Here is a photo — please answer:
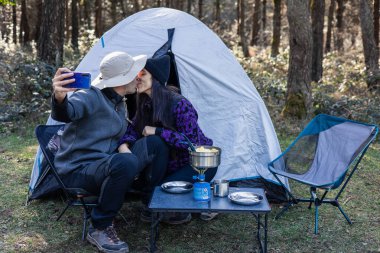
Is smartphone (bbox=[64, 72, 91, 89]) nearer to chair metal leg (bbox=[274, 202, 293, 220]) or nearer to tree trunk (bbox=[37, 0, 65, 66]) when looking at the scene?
chair metal leg (bbox=[274, 202, 293, 220])

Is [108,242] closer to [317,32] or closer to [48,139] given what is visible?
[48,139]

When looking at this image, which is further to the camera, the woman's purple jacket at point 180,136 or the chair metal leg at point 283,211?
the chair metal leg at point 283,211

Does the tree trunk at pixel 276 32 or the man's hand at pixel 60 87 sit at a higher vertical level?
the tree trunk at pixel 276 32

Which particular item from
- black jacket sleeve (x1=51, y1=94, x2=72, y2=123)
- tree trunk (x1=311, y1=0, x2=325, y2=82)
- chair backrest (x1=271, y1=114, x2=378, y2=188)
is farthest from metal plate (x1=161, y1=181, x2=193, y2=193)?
tree trunk (x1=311, y1=0, x2=325, y2=82)

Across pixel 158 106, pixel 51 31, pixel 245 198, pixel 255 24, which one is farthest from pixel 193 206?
pixel 255 24

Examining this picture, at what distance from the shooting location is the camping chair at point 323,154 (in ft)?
15.0

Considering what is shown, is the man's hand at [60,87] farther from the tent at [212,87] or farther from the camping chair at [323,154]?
the camping chair at [323,154]

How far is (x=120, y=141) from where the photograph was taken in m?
4.22

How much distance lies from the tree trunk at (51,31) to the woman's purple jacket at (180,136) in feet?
21.7

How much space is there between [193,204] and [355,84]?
9185 mm

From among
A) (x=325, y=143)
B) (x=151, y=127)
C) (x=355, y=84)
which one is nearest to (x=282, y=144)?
(x=325, y=143)

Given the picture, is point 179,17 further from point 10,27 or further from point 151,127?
point 10,27

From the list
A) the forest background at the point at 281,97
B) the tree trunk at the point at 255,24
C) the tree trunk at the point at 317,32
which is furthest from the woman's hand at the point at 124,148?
the tree trunk at the point at 255,24

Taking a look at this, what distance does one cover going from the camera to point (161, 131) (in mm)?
4141
